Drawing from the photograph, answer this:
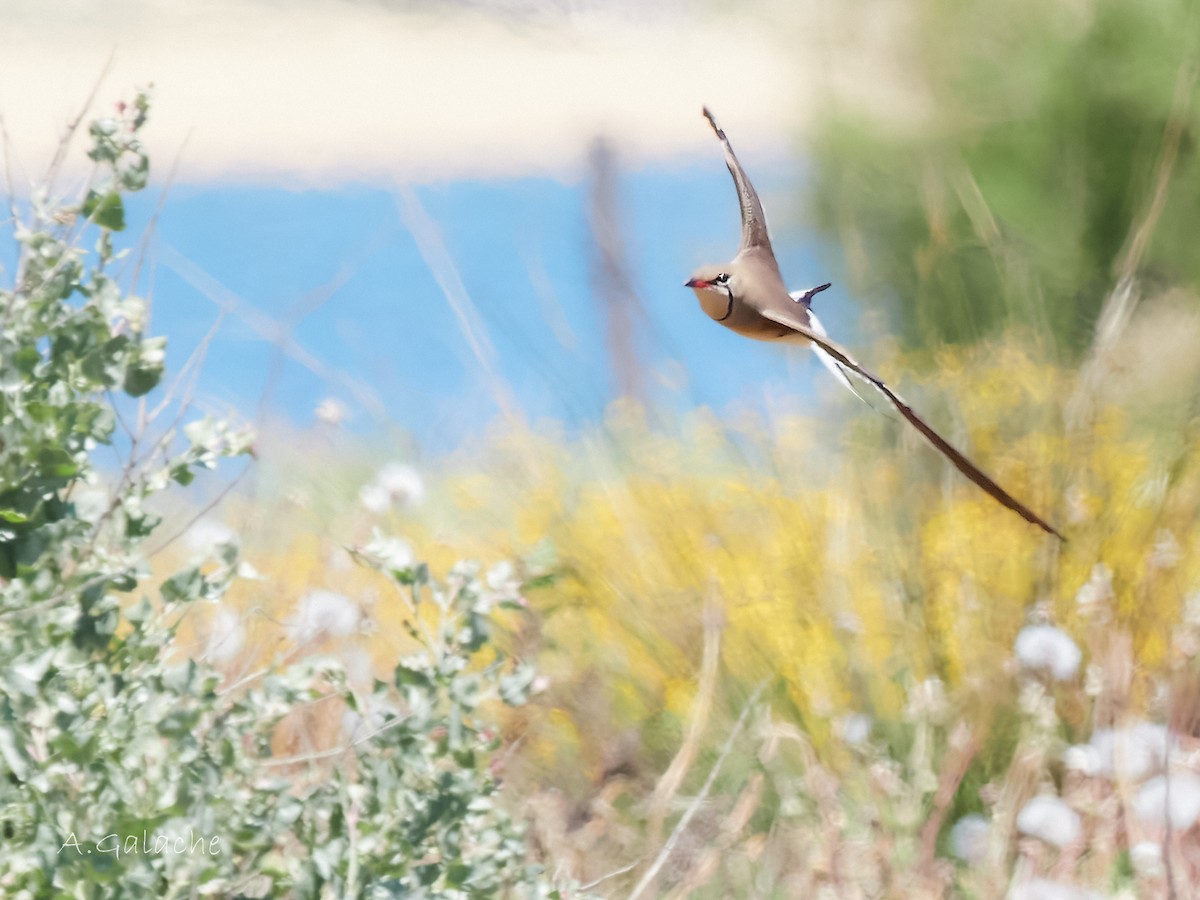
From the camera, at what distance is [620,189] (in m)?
4.77

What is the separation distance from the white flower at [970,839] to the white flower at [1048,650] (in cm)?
24

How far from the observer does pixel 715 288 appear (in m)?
1.07

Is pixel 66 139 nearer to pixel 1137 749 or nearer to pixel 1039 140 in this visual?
pixel 1137 749

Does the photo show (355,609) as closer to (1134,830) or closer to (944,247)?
(1134,830)

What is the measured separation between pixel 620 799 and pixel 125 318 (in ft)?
3.95

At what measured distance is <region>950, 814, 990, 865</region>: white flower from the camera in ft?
6.21

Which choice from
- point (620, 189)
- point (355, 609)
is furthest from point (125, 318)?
point (620, 189)

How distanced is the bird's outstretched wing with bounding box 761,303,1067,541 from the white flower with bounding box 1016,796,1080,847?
1.04m

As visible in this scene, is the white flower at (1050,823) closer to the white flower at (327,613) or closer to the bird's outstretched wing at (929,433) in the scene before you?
the white flower at (327,613)

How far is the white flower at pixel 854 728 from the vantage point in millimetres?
1958

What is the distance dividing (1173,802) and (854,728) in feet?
1.42

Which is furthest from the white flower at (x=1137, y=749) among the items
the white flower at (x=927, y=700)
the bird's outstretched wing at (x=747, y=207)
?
the bird's outstretched wing at (x=747, y=207)

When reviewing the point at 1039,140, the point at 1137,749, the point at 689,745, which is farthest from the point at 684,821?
the point at 1039,140

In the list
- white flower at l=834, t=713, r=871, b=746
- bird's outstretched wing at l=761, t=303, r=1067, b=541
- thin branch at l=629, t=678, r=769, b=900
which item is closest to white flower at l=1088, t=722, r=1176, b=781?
white flower at l=834, t=713, r=871, b=746
